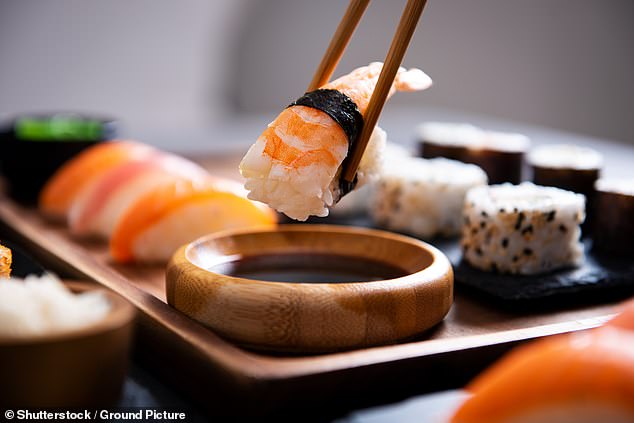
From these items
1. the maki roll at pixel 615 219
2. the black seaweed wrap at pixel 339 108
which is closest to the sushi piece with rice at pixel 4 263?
the black seaweed wrap at pixel 339 108

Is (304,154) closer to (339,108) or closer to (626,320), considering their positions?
(339,108)

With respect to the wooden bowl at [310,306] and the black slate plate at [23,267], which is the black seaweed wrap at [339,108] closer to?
the wooden bowl at [310,306]

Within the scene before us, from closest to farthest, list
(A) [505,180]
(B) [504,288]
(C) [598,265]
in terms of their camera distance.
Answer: (B) [504,288]
(C) [598,265]
(A) [505,180]

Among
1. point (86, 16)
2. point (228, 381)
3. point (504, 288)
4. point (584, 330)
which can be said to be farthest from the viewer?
point (86, 16)

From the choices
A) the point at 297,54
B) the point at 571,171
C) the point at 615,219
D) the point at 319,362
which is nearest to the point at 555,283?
the point at 615,219

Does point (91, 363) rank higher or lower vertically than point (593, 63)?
lower

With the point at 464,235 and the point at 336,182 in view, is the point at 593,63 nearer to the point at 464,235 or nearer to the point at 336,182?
the point at 464,235

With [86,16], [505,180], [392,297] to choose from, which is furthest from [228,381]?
[86,16]
